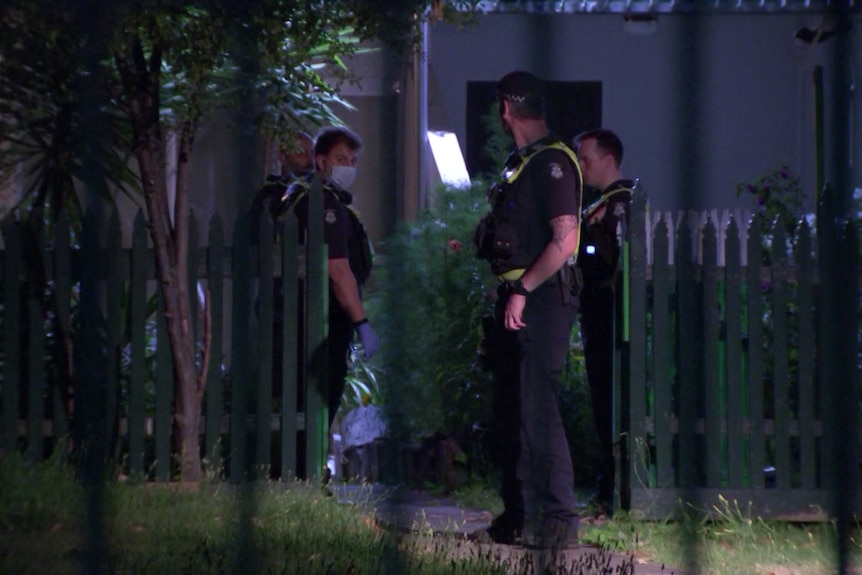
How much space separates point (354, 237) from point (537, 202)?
140 cm

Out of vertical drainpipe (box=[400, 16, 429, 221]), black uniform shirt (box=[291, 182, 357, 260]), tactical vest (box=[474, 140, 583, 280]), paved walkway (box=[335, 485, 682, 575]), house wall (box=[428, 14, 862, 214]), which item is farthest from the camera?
vertical drainpipe (box=[400, 16, 429, 221])

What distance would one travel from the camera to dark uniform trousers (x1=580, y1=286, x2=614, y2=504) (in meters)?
5.41

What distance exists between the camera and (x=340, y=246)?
5.41 meters

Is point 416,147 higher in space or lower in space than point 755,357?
higher

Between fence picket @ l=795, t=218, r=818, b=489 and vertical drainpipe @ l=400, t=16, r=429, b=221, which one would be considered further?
vertical drainpipe @ l=400, t=16, r=429, b=221

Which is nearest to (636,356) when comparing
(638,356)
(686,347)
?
(638,356)

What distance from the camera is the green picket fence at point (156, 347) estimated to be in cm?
508

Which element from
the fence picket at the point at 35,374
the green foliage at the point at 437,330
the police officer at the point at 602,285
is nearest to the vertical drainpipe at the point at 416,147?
the green foliage at the point at 437,330

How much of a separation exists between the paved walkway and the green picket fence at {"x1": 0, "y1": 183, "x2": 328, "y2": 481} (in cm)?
40

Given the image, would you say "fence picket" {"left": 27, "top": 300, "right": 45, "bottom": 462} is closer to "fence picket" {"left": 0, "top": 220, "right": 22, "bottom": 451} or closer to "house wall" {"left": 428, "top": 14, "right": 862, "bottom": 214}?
"fence picket" {"left": 0, "top": 220, "right": 22, "bottom": 451}

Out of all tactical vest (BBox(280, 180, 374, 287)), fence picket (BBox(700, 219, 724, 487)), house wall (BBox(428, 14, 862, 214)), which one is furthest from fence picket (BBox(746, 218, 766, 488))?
tactical vest (BBox(280, 180, 374, 287))

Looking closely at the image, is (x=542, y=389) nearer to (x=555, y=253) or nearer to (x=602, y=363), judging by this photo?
(x=555, y=253)

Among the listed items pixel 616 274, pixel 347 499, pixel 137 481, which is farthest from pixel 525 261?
pixel 137 481

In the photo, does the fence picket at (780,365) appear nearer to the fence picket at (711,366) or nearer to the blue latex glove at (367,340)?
the fence picket at (711,366)
